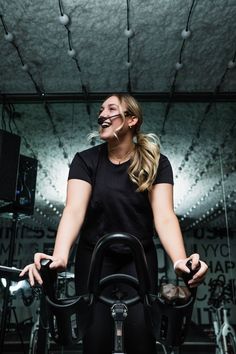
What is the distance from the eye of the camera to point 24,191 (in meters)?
3.39

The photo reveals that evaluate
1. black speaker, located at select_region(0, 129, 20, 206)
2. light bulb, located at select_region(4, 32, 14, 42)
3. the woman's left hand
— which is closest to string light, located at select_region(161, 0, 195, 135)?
light bulb, located at select_region(4, 32, 14, 42)

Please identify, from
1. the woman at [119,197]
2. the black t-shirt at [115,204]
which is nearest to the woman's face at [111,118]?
the woman at [119,197]

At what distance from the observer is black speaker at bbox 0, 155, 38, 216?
3254 millimetres

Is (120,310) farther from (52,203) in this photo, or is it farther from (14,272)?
(52,203)

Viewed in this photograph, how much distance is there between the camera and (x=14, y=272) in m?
0.84

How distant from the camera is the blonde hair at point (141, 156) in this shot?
3.42 ft

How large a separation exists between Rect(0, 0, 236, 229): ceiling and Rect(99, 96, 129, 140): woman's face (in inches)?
61.3

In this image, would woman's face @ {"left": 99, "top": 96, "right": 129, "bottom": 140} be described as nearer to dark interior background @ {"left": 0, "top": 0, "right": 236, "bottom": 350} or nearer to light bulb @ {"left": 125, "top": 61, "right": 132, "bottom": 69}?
dark interior background @ {"left": 0, "top": 0, "right": 236, "bottom": 350}

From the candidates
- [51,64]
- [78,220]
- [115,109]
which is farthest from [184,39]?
[78,220]

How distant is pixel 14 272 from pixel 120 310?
0.36 metres

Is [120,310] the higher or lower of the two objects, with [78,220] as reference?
lower

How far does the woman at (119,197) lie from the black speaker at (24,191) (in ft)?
7.42

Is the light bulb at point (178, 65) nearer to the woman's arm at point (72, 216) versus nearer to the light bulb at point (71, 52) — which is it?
the light bulb at point (71, 52)

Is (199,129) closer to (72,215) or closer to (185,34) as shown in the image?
(185,34)
